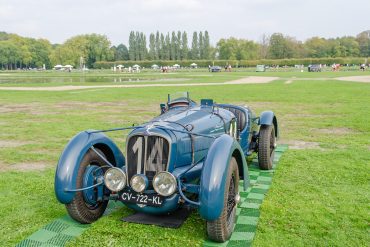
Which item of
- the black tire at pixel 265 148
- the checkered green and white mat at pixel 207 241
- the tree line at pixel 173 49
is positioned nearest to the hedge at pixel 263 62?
the tree line at pixel 173 49

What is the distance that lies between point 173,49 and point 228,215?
125m

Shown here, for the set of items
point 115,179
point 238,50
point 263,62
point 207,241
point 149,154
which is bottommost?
point 207,241

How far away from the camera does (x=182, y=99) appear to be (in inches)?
263

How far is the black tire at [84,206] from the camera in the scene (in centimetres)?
479

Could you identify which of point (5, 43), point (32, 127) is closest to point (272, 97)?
point (32, 127)

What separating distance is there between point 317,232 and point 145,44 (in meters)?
129

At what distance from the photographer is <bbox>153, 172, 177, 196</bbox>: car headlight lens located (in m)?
4.30

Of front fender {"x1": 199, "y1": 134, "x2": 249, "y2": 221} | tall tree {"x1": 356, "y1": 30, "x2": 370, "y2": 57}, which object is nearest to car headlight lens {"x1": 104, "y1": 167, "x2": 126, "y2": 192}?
front fender {"x1": 199, "y1": 134, "x2": 249, "y2": 221}

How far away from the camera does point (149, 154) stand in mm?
4656

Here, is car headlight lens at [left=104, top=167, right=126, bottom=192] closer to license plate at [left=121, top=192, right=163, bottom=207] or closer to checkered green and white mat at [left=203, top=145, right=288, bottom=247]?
license plate at [left=121, top=192, right=163, bottom=207]

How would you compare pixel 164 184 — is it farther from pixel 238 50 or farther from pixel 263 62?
pixel 238 50

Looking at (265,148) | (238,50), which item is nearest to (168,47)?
(238,50)

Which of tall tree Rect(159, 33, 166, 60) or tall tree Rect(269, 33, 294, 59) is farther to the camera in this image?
tall tree Rect(159, 33, 166, 60)

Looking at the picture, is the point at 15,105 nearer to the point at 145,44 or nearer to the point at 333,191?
the point at 333,191
